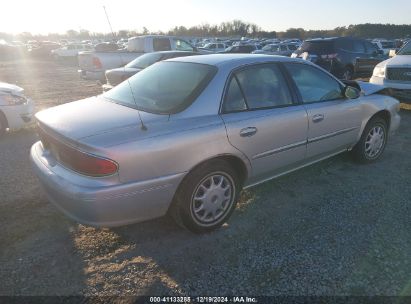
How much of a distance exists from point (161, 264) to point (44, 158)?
1.43 m

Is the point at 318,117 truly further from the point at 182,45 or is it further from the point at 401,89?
the point at 182,45

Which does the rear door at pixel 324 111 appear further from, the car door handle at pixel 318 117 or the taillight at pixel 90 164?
the taillight at pixel 90 164

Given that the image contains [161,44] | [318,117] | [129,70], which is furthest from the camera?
[161,44]

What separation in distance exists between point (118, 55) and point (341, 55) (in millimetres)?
7888

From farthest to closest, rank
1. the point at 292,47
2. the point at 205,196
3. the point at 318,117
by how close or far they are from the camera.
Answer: the point at 292,47
the point at 318,117
the point at 205,196

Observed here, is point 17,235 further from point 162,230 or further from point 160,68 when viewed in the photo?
point 160,68

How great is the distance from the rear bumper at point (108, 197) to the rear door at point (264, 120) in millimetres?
800

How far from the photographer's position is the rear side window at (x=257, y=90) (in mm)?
Result: 3383

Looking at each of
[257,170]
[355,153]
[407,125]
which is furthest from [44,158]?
[407,125]

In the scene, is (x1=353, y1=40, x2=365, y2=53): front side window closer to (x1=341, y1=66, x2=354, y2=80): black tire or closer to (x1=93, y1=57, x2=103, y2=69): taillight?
(x1=341, y1=66, x2=354, y2=80): black tire

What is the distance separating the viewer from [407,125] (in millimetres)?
7219

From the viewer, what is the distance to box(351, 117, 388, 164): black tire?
15.9 ft

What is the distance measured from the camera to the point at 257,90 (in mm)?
3588

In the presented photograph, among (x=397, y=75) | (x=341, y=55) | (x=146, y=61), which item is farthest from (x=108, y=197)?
(x=341, y=55)
